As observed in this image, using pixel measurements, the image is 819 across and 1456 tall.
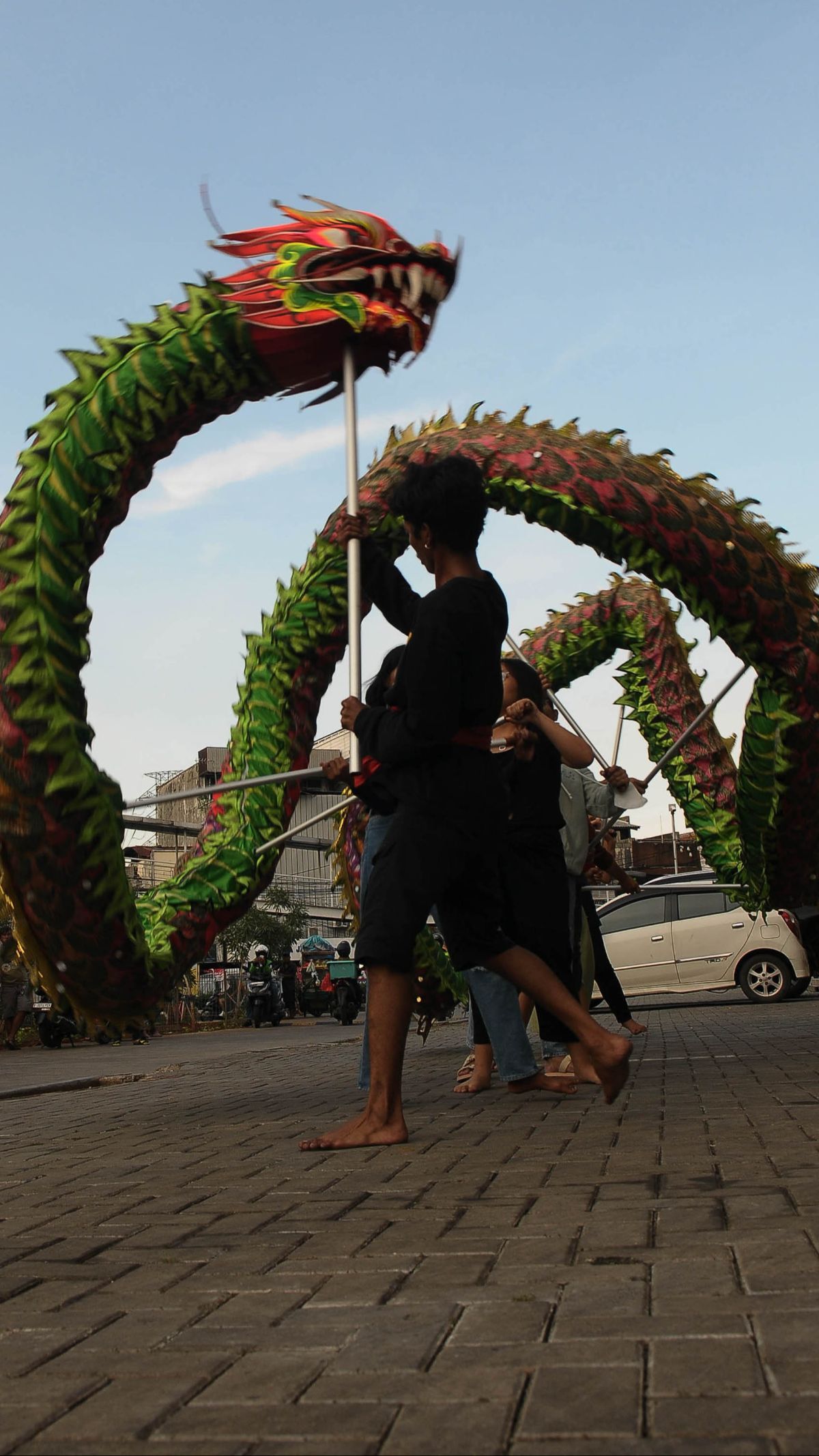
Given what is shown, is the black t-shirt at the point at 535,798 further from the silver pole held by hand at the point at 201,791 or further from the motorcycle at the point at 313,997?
the motorcycle at the point at 313,997

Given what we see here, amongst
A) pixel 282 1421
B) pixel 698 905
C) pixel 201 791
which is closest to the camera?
pixel 282 1421

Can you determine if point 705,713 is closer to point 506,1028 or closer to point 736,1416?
point 506,1028

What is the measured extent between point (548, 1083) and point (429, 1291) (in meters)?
3.66

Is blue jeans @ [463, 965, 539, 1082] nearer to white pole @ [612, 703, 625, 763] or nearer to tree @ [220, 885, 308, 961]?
white pole @ [612, 703, 625, 763]

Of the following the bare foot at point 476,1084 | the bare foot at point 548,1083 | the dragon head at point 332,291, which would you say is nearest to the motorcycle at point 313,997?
the bare foot at point 476,1084

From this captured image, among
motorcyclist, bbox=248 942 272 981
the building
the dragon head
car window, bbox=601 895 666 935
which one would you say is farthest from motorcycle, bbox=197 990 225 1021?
the dragon head

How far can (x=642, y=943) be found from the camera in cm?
2038

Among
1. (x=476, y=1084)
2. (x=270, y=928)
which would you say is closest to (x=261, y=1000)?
(x=270, y=928)

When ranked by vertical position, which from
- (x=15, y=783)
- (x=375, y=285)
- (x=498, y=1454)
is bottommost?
(x=498, y=1454)

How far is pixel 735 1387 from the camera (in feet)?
6.60

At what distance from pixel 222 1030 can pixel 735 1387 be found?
88.3 ft

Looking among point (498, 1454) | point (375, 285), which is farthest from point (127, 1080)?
point (498, 1454)

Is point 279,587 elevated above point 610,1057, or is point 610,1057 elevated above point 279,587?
point 279,587

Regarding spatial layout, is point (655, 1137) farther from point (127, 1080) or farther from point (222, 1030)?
point (222, 1030)
